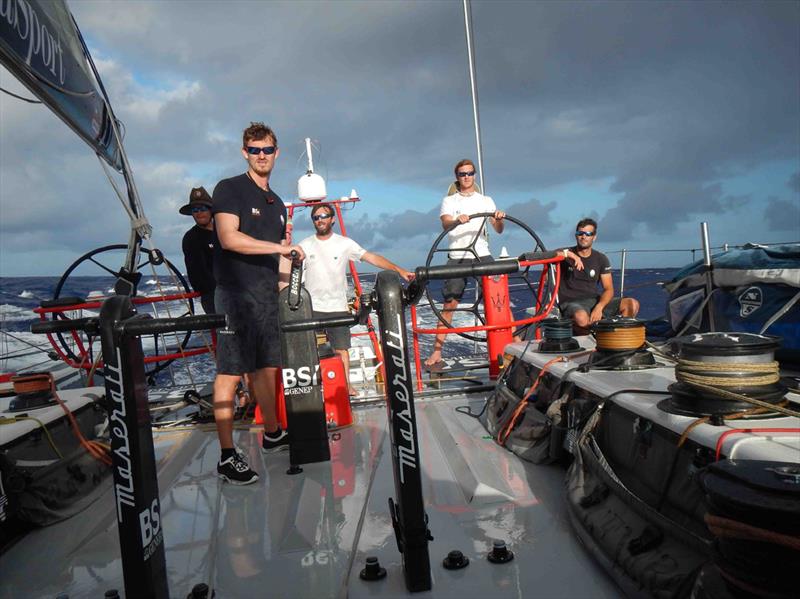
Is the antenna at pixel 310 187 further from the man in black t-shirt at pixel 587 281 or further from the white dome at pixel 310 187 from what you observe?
the man in black t-shirt at pixel 587 281

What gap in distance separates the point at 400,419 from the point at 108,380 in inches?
31.5

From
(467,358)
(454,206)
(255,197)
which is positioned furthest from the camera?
(467,358)

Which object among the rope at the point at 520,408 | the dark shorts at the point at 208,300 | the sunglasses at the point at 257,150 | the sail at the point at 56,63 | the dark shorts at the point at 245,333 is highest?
the sail at the point at 56,63

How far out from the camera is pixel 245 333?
307 cm

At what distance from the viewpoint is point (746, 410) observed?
177 centimetres

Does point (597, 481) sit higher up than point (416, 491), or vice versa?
point (416, 491)

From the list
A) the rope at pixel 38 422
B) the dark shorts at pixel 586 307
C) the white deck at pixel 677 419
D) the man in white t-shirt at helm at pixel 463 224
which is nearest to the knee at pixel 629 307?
the dark shorts at pixel 586 307

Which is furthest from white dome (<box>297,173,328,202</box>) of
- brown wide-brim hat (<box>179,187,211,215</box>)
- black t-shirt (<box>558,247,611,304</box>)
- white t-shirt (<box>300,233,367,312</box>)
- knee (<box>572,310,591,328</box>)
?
knee (<box>572,310,591,328</box>)

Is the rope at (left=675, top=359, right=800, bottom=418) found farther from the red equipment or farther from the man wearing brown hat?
the man wearing brown hat

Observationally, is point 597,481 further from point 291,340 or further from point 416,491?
point 291,340

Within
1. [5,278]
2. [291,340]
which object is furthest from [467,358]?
[5,278]

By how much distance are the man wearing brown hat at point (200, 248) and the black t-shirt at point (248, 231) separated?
5.79 feet

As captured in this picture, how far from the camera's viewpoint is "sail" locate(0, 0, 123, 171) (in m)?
2.19

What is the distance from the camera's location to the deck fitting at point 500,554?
1.93 meters
